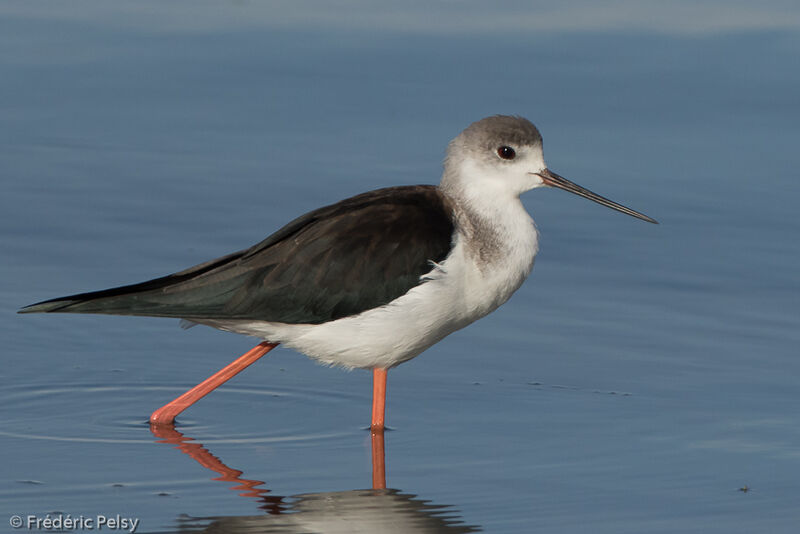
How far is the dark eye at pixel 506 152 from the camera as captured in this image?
→ 8500mm

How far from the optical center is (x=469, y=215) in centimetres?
830

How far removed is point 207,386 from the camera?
8.11 meters

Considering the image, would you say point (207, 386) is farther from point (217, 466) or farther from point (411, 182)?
point (411, 182)

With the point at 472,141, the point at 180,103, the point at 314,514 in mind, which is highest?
the point at 180,103

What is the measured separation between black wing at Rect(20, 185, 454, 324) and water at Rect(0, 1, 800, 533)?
556 mm

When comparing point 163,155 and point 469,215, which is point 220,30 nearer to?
point 163,155

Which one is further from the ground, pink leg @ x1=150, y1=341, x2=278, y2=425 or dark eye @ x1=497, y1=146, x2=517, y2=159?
dark eye @ x1=497, y1=146, x2=517, y2=159

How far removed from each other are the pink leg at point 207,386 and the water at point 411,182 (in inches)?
4.4

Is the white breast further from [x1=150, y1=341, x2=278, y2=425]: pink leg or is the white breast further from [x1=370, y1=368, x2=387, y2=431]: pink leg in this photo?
[x1=150, y1=341, x2=278, y2=425]: pink leg

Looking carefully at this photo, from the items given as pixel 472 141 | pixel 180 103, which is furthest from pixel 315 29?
pixel 472 141

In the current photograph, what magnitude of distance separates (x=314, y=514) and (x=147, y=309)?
5.30 feet

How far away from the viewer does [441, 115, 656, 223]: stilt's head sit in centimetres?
844

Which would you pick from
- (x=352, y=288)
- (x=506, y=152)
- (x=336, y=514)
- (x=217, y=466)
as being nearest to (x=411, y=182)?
(x=506, y=152)

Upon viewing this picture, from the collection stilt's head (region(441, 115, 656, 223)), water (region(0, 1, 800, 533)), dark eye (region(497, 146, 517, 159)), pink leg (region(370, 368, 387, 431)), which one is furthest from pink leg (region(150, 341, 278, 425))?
dark eye (region(497, 146, 517, 159))
